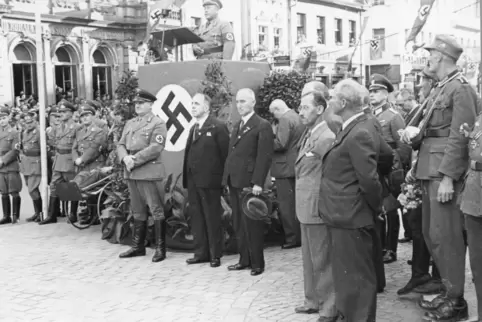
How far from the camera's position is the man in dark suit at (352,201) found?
185 inches

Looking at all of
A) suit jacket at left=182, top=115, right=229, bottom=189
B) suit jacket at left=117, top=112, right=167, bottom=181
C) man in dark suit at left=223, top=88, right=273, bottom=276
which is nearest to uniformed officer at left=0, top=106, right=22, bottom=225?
suit jacket at left=117, top=112, right=167, bottom=181

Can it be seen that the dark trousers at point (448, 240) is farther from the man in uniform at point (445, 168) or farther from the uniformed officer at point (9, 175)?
the uniformed officer at point (9, 175)

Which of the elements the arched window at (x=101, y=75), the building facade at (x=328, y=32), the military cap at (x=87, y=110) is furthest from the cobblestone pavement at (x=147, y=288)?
the building facade at (x=328, y=32)

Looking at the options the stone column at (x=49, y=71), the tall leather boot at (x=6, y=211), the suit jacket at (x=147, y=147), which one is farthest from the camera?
the stone column at (x=49, y=71)

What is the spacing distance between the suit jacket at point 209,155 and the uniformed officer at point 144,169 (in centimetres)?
55

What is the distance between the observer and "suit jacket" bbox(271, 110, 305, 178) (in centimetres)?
825

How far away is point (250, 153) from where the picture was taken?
7180 mm

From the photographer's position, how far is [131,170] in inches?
317

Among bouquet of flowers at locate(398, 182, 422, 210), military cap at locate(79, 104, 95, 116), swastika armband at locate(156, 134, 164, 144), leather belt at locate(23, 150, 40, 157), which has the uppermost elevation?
military cap at locate(79, 104, 95, 116)

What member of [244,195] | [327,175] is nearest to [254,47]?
[244,195]

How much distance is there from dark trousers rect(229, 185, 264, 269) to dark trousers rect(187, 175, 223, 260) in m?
0.30

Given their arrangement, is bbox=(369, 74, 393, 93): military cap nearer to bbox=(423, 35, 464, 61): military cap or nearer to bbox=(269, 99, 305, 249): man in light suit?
bbox=(269, 99, 305, 249): man in light suit

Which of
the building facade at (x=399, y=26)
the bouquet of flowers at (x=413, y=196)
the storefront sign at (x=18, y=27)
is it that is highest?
the building facade at (x=399, y=26)

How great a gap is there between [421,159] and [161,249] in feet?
12.4
